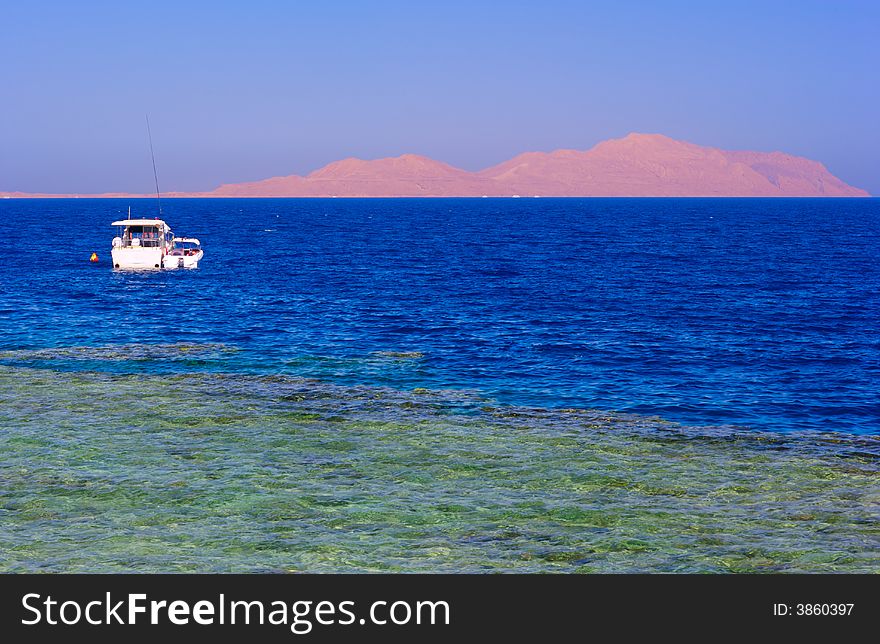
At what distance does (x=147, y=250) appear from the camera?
8419 centimetres

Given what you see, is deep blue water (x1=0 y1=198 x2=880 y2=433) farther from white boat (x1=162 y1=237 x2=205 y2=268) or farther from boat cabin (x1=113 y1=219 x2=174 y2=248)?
boat cabin (x1=113 y1=219 x2=174 y2=248)

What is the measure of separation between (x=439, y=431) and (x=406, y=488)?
5.71 meters

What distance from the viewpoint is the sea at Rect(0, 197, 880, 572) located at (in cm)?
1848

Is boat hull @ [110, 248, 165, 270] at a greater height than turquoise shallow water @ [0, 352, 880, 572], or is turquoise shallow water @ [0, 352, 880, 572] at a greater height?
boat hull @ [110, 248, 165, 270]

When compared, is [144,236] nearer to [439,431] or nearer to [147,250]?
[147,250]

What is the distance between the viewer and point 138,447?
83.5ft

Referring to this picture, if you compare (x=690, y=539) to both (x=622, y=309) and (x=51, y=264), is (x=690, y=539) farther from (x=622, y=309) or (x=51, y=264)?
(x=51, y=264)

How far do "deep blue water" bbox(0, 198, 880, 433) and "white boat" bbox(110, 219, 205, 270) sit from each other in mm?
2757

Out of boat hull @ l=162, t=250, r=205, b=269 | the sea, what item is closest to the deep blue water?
the sea

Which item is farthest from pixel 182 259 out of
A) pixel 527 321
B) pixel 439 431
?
pixel 439 431

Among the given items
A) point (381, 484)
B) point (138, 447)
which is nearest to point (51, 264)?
point (138, 447)

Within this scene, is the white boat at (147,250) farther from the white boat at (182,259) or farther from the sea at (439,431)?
the sea at (439,431)
